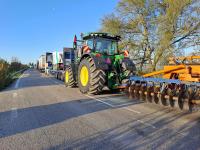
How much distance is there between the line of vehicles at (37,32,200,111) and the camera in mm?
7325

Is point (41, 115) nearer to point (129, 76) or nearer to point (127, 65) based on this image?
point (129, 76)

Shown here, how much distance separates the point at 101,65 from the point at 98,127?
535 centimetres

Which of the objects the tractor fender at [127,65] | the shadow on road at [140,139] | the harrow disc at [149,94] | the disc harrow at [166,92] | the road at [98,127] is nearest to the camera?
the shadow on road at [140,139]

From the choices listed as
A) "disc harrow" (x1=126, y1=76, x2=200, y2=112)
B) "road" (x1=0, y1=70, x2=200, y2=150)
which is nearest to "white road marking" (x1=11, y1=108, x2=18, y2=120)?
"road" (x1=0, y1=70, x2=200, y2=150)

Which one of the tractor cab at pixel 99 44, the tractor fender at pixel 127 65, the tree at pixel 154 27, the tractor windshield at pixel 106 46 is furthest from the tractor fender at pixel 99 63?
the tree at pixel 154 27

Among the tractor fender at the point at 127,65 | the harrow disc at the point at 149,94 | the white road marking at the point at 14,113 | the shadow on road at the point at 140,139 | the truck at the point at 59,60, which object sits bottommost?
the shadow on road at the point at 140,139

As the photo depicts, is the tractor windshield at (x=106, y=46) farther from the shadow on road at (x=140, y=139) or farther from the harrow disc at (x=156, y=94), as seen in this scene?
A: the shadow on road at (x=140, y=139)

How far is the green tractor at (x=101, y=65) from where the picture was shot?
35.9 ft

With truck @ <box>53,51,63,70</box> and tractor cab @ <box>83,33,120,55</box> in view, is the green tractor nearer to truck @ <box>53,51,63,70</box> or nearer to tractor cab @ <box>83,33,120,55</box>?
tractor cab @ <box>83,33,120,55</box>

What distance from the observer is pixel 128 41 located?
80.3 feet

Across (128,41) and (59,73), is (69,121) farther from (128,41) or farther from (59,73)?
(128,41)

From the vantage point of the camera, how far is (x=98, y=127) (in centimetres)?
583

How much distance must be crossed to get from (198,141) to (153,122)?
1514 mm

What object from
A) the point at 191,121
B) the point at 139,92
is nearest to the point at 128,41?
the point at 139,92
